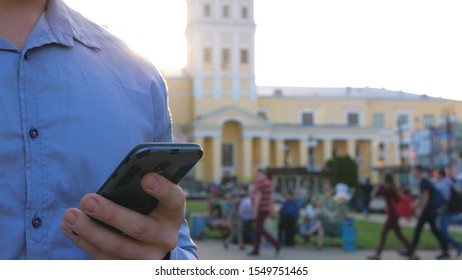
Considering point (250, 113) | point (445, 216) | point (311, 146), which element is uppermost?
point (250, 113)

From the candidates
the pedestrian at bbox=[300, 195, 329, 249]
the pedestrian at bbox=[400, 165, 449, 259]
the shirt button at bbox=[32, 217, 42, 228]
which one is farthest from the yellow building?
the shirt button at bbox=[32, 217, 42, 228]

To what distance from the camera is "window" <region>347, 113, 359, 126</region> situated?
53.0 metres

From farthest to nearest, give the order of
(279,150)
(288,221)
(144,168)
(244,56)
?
(279,150)
(244,56)
(288,221)
(144,168)

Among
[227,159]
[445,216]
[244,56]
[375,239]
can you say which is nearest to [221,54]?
[244,56]

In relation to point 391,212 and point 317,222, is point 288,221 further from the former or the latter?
point 391,212

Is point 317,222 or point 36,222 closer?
point 36,222

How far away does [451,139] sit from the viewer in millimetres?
25781

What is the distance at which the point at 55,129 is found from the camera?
1059 mm

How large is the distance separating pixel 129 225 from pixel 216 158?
45.8 meters

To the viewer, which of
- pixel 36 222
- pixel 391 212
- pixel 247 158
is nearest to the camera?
pixel 36 222

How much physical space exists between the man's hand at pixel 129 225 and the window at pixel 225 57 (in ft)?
155

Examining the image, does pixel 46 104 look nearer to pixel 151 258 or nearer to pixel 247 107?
pixel 151 258

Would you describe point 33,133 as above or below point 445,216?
above

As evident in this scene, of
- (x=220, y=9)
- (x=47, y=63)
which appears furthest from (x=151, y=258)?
(x=220, y=9)
